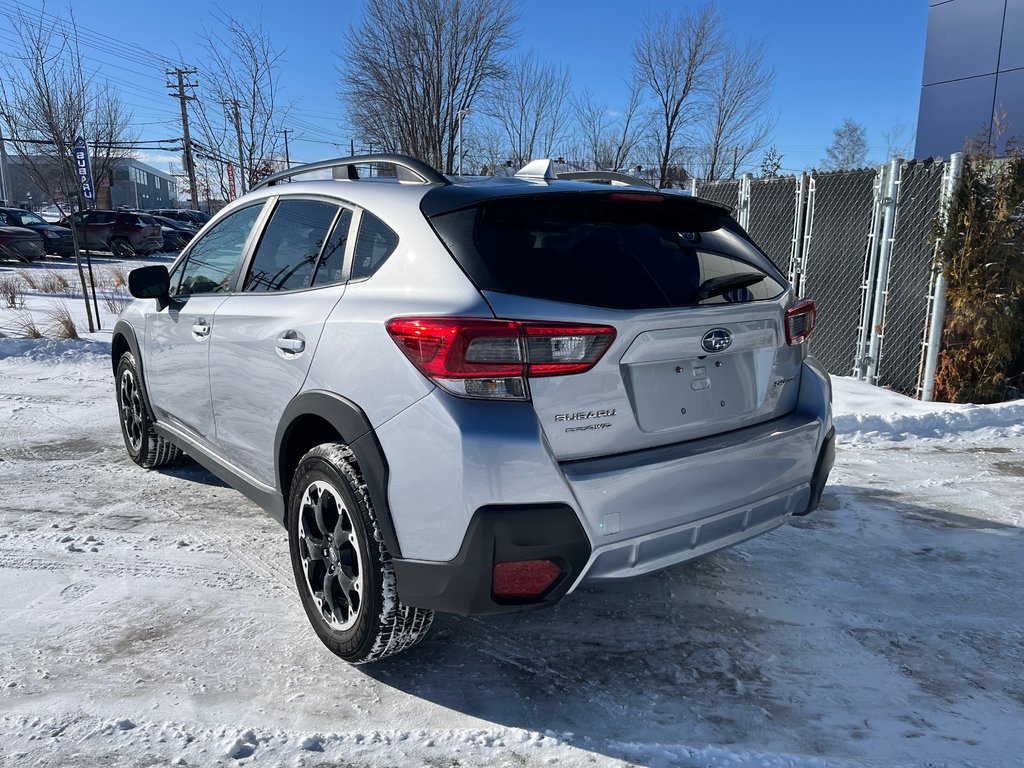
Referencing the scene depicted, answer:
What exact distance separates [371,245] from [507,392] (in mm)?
887

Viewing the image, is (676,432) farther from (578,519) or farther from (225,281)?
(225,281)

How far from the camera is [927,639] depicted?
302 cm

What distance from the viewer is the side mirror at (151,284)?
4051mm

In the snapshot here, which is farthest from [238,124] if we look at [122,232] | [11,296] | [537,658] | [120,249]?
[537,658]

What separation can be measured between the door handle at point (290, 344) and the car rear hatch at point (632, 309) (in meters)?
0.74

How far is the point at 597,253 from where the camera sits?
2531 mm

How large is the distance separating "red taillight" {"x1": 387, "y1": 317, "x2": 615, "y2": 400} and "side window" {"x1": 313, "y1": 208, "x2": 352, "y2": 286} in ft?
2.50

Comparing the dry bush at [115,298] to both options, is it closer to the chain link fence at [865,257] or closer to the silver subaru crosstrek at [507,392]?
the chain link fence at [865,257]

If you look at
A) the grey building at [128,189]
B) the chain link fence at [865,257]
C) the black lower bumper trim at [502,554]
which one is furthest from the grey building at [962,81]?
the grey building at [128,189]

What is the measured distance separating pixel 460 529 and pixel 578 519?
354 millimetres

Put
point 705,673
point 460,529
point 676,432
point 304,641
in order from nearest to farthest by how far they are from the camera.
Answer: point 460,529
point 676,432
point 705,673
point 304,641

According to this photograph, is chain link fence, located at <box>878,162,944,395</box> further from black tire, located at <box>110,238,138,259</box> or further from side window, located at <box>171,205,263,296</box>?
black tire, located at <box>110,238,138,259</box>

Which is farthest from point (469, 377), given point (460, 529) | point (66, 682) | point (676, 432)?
point (66, 682)

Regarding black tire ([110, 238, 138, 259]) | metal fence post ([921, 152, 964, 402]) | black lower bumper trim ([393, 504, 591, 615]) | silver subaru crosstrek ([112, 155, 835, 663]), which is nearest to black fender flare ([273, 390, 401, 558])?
silver subaru crosstrek ([112, 155, 835, 663])
